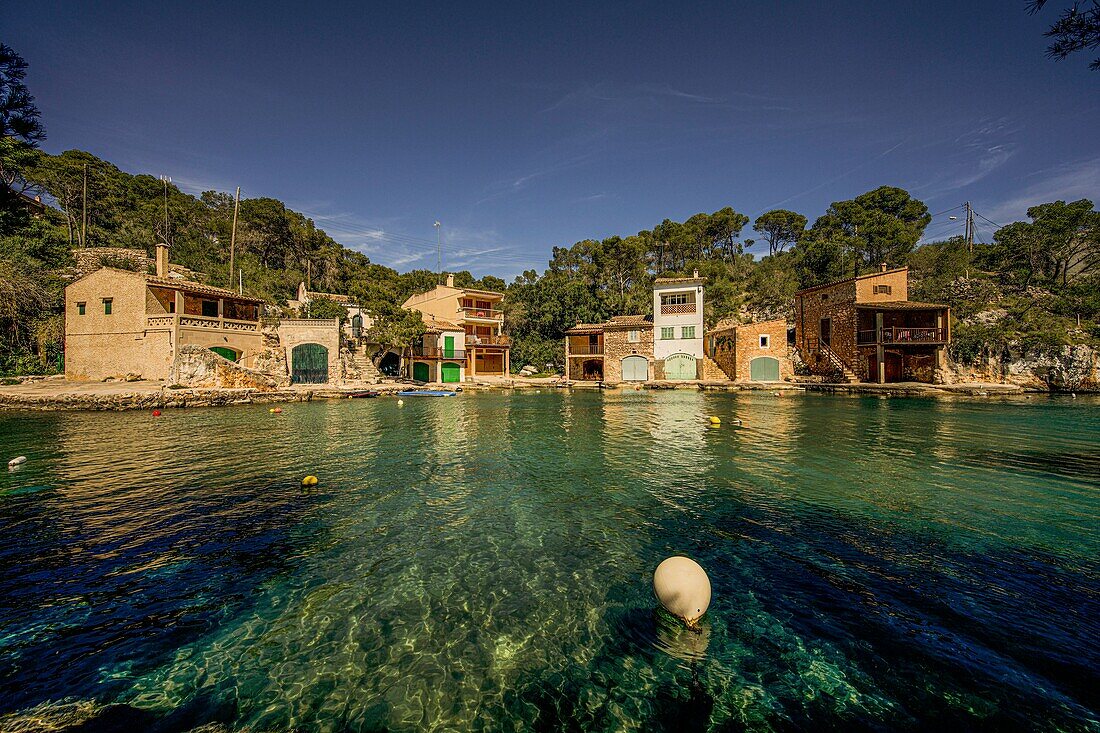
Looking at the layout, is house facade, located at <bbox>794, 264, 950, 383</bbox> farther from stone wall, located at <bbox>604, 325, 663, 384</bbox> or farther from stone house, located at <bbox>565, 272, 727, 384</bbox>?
stone wall, located at <bbox>604, 325, 663, 384</bbox>

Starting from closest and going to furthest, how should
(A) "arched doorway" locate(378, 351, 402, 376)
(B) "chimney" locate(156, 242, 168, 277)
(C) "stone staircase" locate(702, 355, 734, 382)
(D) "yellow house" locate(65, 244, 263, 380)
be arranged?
(D) "yellow house" locate(65, 244, 263, 380) < (B) "chimney" locate(156, 242, 168, 277) < (C) "stone staircase" locate(702, 355, 734, 382) < (A) "arched doorway" locate(378, 351, 402, 376)

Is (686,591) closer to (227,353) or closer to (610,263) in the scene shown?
(227,353)

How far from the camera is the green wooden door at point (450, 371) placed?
46969 mm

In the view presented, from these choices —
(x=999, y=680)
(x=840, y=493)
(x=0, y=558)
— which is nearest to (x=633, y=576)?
(x=999, y=680)

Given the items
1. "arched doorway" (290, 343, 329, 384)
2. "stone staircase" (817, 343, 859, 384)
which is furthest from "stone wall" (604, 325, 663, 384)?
"arched doorway" (290, 343, 329, 384)

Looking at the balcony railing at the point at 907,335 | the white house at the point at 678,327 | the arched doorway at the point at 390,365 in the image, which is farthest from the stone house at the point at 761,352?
the arched doorway at the point at 390,365

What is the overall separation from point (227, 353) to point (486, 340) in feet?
86.1

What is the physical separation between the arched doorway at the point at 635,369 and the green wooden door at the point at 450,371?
18.8 metres

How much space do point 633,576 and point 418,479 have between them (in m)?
7.22

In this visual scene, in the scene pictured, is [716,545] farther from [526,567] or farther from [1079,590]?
[1079,590]

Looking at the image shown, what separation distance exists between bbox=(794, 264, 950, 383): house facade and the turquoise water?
29931mm

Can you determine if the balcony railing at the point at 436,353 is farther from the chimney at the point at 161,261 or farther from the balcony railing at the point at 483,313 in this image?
the chimney at the point at 161,261

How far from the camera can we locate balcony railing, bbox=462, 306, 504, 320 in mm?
52375

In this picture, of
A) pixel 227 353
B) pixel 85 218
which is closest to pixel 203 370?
pixel 227 353
